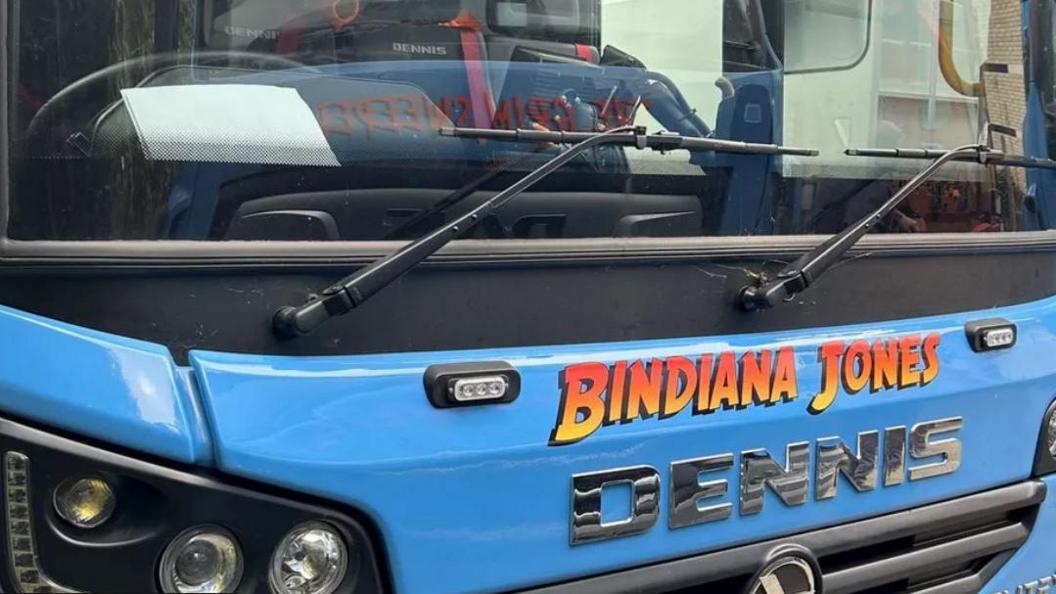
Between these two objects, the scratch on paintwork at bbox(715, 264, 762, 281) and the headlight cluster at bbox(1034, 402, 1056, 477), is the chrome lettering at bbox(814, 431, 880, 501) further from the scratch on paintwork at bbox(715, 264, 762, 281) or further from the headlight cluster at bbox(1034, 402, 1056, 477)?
the headlight cluster at bbox(1034, 402, 1056, 477)

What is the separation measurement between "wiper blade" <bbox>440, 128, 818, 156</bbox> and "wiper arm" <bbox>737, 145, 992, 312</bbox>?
202mm

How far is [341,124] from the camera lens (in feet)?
6.10

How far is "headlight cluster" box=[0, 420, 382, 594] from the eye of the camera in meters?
1.55

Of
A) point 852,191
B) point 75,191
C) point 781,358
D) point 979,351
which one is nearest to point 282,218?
point 75,191

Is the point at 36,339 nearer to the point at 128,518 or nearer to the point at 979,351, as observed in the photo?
the point at 128,518

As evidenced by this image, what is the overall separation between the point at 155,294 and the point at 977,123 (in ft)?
6.43

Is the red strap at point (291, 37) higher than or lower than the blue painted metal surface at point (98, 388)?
higher

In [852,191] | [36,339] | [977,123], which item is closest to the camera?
[36,339]

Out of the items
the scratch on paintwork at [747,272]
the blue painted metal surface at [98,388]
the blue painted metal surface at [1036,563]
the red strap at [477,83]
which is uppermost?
the red strap at [477,83]

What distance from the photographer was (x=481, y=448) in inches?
71.3

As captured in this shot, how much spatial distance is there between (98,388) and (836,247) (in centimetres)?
138

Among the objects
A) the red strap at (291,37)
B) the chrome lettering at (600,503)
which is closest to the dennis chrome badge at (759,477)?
the chrome lettering at (600,503)

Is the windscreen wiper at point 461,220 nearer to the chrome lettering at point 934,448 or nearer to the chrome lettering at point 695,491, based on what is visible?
the chrome lettering at point 695,491

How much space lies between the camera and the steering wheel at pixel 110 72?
1.62 meters
